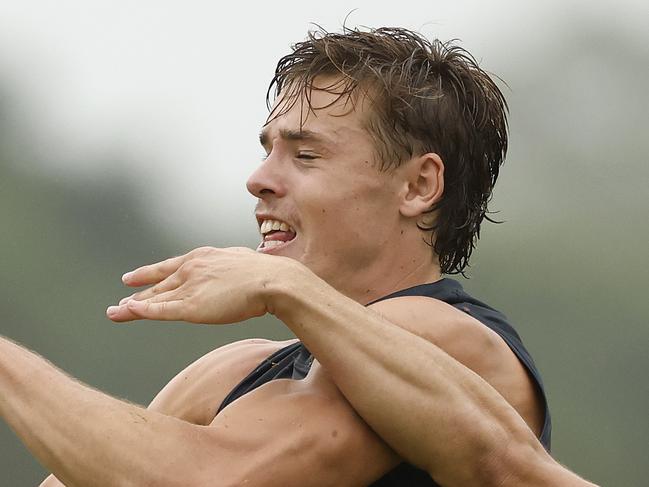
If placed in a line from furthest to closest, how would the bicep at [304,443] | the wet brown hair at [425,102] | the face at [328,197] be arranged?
the wet brown hair at [425,102], the face at [328,197], the bicep at [304,443]

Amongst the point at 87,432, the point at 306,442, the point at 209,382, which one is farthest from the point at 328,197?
the point at 87,432

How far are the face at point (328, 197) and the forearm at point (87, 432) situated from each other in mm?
781

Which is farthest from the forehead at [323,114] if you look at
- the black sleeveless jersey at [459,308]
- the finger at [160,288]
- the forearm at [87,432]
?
the forearm at [87,432]

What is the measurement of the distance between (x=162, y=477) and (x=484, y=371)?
0.85 metres

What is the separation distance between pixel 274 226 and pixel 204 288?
0.73m

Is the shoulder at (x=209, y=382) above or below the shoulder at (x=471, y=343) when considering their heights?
below

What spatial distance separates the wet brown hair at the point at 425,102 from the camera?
447 centimetres

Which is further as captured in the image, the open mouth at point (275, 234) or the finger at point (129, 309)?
the open mouth at point (275, 234)

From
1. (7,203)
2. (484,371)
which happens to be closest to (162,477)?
(484,371)

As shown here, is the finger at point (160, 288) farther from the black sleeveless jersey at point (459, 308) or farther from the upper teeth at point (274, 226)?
the upper teeth at point (274, 226)

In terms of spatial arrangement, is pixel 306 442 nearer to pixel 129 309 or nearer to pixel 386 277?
pixel 129 309

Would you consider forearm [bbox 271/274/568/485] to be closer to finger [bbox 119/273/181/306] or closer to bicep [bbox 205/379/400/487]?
bicep [bbox 205/379/400/487]

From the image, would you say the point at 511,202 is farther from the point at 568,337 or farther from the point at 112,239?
the point at 112,239

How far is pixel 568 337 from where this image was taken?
15.8 meters
